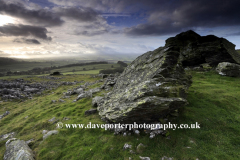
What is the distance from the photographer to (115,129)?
10.7m

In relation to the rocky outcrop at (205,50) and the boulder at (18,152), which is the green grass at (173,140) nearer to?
the boulder at (18,152)

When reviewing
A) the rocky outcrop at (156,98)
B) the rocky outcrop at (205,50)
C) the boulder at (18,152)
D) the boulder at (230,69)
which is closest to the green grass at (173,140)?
the boulder at (18,152)

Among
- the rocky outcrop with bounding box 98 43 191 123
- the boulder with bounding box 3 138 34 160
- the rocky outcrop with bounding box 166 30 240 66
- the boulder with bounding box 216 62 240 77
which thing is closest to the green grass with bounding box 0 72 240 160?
the boulder with bounding box 3 138 34 160

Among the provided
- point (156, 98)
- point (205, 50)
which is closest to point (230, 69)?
point (205, 50)

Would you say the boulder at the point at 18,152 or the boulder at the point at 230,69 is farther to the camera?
the boulder at the point at 230,69

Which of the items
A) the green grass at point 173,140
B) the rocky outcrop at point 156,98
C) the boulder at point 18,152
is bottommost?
the boulder at point 18,152

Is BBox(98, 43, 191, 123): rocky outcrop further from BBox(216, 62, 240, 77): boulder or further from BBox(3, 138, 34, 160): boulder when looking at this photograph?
BBox(216, 62, 240, 77): boulder

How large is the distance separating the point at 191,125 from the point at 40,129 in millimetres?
17030

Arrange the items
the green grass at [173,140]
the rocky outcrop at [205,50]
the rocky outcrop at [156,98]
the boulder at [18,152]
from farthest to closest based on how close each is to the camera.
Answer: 1. the rocky outcrop at [205,50]
2. the rocky outcrop at [156,98]
3. the boulder at [18,152]
4. the green grass at [173,140]

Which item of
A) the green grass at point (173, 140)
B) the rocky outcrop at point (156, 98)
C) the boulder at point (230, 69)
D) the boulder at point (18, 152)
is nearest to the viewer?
the green grass at point (173, 140)

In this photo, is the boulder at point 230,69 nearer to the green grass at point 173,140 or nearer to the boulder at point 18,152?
the green grass at point 173,140

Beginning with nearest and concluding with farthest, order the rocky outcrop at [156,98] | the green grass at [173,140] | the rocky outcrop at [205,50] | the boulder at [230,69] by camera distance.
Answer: the green grass at [173,140] → the rocky outcrop at [156,98] → the rocky outcrop at [205,50] → the boulder at [230,69]

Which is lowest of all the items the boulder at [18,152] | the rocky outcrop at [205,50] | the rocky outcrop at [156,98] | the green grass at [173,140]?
the boulder at [18,152]

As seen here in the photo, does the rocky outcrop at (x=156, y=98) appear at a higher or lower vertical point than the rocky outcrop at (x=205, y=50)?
lower
